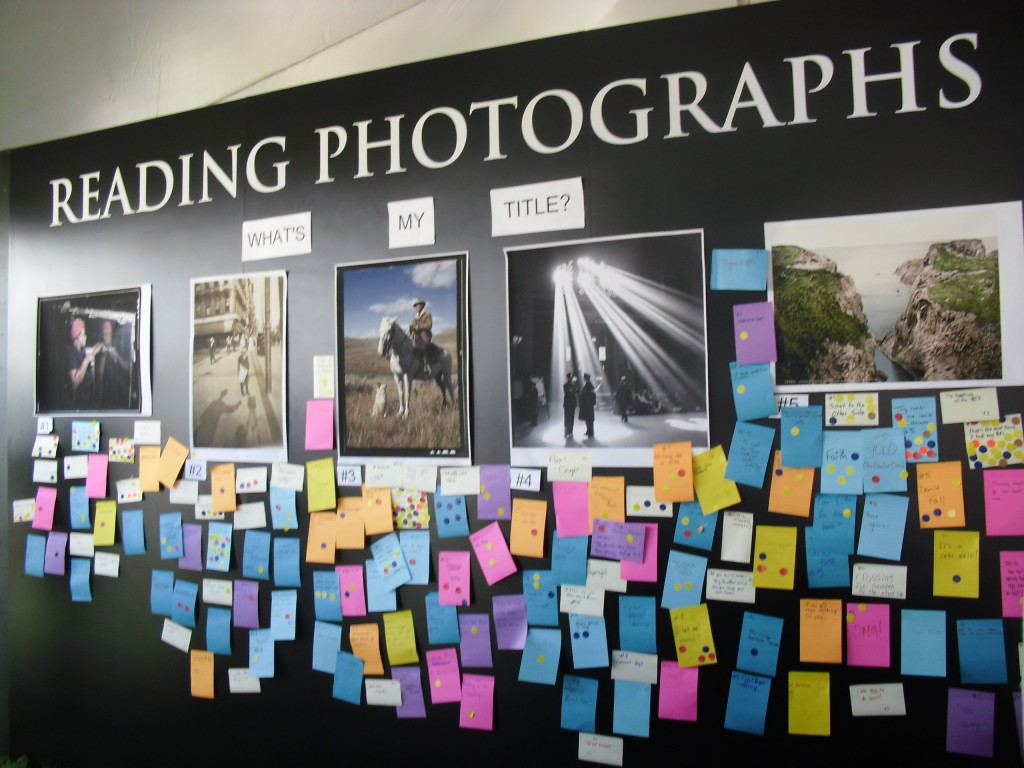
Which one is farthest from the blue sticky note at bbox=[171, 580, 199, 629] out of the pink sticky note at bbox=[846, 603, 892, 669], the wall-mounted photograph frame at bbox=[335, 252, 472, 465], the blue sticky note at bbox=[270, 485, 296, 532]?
the pink sticky note at bbox=[846, 603, 892, 669]

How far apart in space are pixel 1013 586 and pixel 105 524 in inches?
119

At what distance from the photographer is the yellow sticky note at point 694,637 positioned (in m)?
1.74

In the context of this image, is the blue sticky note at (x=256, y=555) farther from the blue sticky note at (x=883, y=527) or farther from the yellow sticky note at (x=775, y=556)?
the blue sticky note at (x=883, y=527)

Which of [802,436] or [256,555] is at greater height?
[802,436]

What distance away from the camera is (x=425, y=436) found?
6.59ft

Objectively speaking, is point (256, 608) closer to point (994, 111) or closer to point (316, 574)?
point (316, 574)

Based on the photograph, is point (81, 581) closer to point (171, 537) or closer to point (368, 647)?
point (171, 537)

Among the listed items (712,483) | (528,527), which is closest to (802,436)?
(712,483)

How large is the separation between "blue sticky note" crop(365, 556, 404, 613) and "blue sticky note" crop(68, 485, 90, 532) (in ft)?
4.26

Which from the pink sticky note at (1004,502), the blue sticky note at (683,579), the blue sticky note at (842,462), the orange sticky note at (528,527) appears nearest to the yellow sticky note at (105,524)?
the orange sticky note at (528,527)

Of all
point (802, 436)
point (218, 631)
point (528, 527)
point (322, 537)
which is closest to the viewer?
point (802, 436)

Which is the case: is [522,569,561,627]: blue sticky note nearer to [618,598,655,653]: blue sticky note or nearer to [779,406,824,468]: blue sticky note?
[618,598,655,653]: blue sticky note

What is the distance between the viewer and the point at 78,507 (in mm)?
2488

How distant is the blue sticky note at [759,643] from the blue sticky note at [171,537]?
6.50 ft
